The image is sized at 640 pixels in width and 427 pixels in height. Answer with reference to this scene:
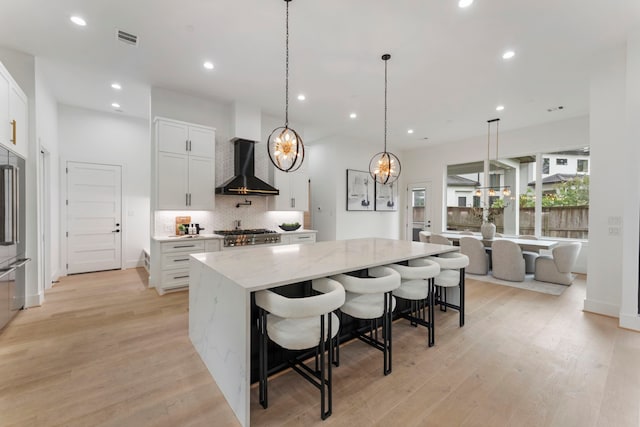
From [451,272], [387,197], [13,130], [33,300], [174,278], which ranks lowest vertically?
[33,300]

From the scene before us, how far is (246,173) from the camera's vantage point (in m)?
4.97

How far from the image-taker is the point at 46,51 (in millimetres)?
3316

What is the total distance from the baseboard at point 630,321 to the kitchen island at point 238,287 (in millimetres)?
2349

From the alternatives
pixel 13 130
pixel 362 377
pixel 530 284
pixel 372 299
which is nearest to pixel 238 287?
pixel 372 299

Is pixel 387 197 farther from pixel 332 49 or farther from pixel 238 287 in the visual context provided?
pixel 238 287

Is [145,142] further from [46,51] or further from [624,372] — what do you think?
[624,372]

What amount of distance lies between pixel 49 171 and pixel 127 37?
284 centimetres

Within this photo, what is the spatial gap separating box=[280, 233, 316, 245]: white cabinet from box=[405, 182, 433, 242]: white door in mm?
3904

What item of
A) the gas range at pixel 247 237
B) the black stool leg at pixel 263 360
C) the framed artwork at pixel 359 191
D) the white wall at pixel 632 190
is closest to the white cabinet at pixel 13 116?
the gas range at pixel 247 237

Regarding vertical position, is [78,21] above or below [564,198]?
above

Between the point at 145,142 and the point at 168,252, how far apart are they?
319cm

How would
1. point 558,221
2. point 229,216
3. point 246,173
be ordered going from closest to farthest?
point 246,173, point 229,216, point 558,221

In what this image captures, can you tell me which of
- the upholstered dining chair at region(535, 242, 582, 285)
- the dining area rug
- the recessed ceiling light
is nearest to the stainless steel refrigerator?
the recessed ceiling light

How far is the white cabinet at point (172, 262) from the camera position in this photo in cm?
400
